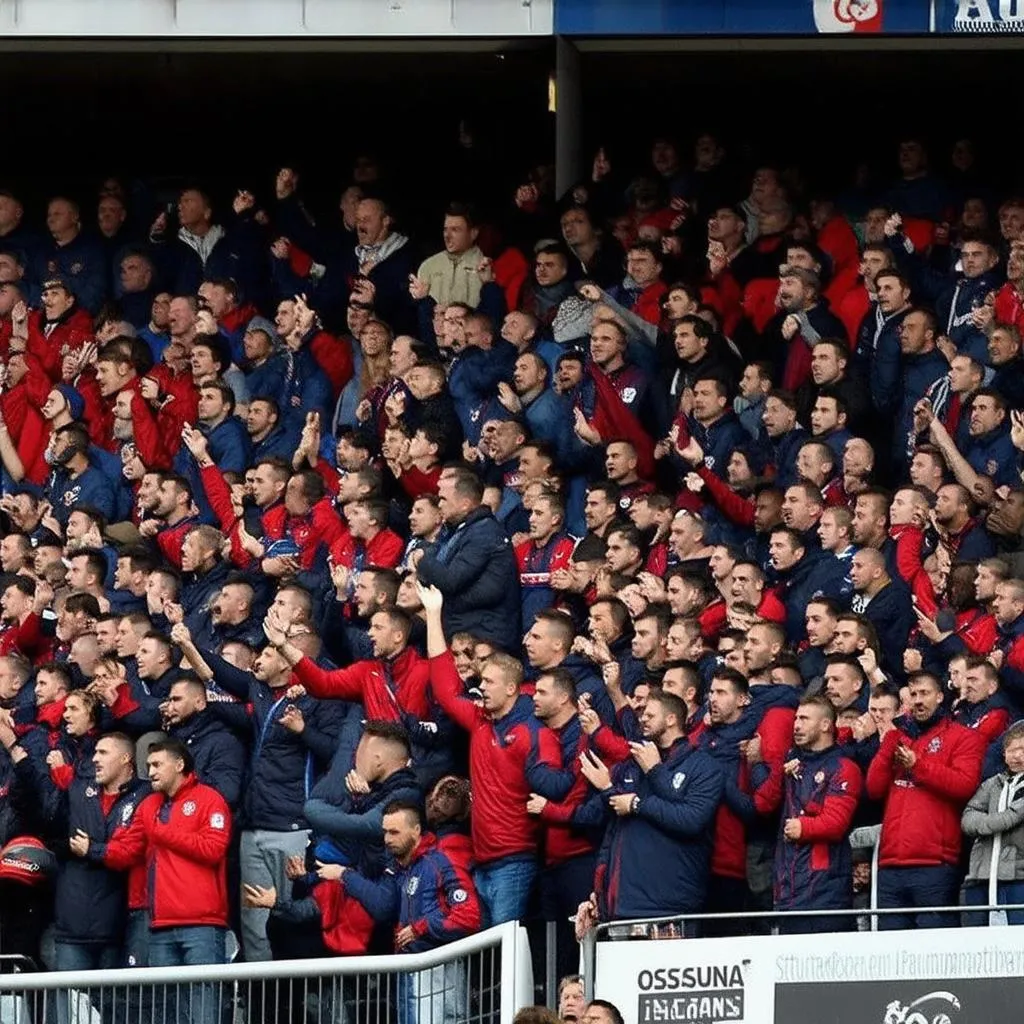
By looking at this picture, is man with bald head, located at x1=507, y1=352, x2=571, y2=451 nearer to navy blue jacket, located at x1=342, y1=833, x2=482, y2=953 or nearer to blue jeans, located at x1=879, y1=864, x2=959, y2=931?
navy blue jacket, located at x1=342, y1=833, x2=482, y2=953

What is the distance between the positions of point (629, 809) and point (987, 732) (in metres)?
1.43

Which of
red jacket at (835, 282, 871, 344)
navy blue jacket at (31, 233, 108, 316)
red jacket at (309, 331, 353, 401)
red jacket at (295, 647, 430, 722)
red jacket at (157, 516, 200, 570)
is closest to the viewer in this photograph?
red jacket at (295, 647, 430, 722)

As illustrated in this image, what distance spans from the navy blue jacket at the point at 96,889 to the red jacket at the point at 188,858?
0.26 m

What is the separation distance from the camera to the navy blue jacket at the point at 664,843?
13.7m

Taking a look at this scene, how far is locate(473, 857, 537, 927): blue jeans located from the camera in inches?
551

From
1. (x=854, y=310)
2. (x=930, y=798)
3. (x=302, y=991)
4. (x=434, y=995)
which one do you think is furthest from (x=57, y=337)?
(x=434, y=995)

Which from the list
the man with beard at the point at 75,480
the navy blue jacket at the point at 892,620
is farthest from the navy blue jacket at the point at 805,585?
the man with beard at the point at 75,480

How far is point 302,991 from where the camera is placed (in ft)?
38.0

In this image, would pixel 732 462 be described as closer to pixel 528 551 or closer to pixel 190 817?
pixel 528 551

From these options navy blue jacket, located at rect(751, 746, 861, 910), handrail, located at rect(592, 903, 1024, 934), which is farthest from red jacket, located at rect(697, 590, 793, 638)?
handrail, located at rect(592, 903, 1024, 934)

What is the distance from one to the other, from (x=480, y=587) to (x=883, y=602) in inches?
73.9

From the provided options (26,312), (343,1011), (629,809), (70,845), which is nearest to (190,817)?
(70,845)

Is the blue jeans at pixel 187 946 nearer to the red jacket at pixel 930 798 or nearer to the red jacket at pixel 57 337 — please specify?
the red jacket at pixel 930 798

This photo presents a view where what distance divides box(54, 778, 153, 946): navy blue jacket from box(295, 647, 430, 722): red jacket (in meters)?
0.89
